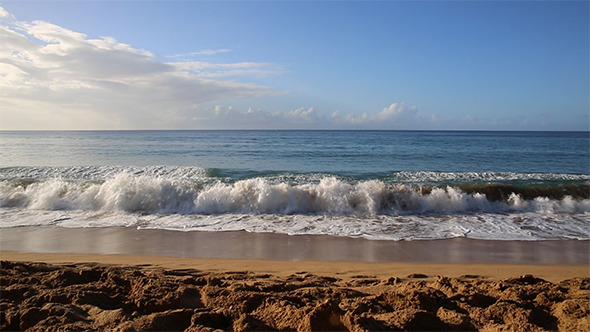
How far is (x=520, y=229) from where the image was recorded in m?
8.39

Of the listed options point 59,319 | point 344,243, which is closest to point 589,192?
point 344,243

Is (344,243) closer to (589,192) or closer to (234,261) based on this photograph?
(234,261)

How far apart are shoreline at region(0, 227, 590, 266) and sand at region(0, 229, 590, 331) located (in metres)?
0.61

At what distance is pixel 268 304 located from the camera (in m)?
3.38

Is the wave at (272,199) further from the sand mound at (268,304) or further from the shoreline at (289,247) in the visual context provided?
the sand mound at (268,304)

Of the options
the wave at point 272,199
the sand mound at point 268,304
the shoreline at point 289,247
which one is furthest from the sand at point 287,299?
the wave at point 272,199

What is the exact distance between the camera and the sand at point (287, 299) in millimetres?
3008

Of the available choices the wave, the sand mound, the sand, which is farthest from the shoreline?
the wave

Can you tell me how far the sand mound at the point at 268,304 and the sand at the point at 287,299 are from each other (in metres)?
0.01

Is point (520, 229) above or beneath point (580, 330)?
beneath

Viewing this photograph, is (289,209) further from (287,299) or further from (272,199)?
(287,299)

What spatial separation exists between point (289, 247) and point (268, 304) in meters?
3.51

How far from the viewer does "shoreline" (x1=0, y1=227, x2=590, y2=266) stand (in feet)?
20.7

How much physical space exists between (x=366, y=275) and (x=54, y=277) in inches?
164
